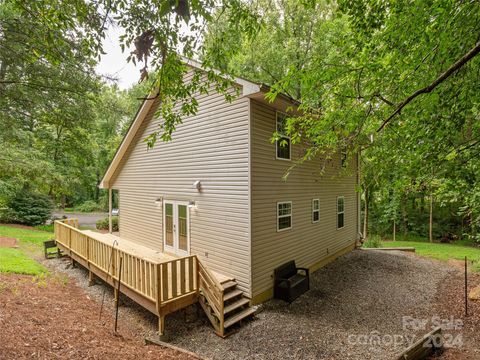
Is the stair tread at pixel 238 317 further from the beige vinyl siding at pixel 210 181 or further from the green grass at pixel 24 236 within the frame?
the green grass at pixel 24 236

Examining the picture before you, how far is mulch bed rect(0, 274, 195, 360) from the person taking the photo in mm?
4020

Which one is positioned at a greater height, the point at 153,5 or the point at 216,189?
the point at 153,5

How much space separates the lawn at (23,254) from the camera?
7.83 meters

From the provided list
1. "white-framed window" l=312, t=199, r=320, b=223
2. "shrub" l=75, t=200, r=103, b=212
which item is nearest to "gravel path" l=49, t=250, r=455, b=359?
"white-framed window" l=312, t=199, r=320, b=223

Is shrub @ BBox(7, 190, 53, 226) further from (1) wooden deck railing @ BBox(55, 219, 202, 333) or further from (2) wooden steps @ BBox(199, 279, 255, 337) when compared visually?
(2) wooden steps @ BBox(199, 279, 255, 337)

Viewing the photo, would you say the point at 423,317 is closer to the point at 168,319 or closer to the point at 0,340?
the point at 168,319

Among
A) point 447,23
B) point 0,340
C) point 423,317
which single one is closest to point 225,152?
point 447,23

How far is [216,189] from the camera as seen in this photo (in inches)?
286

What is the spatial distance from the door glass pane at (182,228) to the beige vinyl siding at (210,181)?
1.03 feet

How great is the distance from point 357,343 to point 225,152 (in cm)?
532

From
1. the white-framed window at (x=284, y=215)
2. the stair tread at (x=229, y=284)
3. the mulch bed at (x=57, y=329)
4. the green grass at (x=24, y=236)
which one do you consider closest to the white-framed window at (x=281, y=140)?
the white-framed window at (x=284, y=215)

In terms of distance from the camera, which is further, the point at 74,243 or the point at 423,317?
the point at 74,243

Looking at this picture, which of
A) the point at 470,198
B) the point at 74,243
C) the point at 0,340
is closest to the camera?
the point at 0,340

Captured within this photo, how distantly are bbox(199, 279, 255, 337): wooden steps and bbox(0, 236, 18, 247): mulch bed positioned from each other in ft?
35.3
